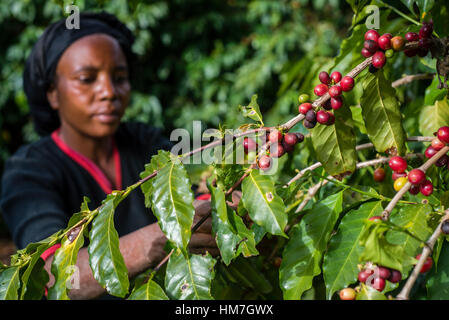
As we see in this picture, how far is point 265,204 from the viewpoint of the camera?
59 centimetres

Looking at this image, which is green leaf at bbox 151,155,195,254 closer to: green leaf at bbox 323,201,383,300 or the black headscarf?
green leaf at bbox 323,201,383,300

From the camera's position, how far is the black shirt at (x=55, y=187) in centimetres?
135

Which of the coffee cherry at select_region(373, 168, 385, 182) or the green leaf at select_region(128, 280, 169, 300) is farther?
the coffee cherry at select_region(373, 168, 385, 182)

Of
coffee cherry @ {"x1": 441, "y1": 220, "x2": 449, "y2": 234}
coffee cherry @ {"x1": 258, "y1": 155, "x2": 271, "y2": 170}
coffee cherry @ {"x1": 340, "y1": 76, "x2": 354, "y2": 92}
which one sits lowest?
coffee cherry @ {"x1": 441, "y1": 220, "x2": 449, "y2": 234}

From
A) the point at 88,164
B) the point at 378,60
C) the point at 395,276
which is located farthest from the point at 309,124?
the point at 88,164

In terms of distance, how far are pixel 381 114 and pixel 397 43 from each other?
0.37 feet

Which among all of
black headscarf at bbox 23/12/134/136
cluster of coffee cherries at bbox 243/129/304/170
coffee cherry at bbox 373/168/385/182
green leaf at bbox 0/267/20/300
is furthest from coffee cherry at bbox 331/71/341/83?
black headscarf at bbox 23/12/134/136

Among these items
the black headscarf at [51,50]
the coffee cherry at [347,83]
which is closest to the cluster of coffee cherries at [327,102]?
the coffee cherry at [347,83]

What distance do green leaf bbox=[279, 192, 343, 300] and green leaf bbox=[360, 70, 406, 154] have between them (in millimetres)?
112

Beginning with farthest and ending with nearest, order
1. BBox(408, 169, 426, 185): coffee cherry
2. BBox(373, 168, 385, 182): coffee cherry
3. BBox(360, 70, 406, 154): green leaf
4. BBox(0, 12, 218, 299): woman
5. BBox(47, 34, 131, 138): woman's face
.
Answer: BBox(47, 34, 131, 138): woman's face → BBox(0, 12, 218, 299): woman → BBox(373, 168, 385, 182): coffee cherry → BBox(360, 70, 406, 154): green leaf → BBox(408, 169, 426, 185): coffee cherry

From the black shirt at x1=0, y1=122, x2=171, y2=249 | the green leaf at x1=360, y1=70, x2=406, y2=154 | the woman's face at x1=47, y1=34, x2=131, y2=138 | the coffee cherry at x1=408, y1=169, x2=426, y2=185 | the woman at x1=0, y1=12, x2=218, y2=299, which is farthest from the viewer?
the woman's face at x1=47, y1=34, x2=131, y2=138

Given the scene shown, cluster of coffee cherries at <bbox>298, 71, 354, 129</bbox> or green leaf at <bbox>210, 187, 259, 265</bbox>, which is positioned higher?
cluster of coffee cherries at <bbox>298, 71, 354, 129</bbox>

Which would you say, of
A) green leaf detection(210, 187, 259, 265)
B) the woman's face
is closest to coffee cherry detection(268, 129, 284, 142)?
green leaf detection(210, 187, 259, 265)

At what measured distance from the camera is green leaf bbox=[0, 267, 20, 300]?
23.9 inches
